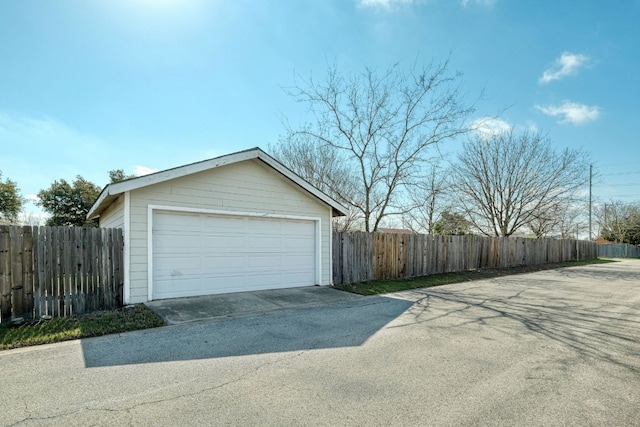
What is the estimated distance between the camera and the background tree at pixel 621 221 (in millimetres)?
42781

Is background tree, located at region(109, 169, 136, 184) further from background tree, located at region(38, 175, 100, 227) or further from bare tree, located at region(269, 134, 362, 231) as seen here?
bare tree, located at region(269, 134, 362, 231)

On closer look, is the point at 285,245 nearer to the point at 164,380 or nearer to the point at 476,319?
the point at 476,319

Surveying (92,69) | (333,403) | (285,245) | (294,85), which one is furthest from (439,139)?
(333,403)

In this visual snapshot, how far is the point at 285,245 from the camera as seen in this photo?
918cm

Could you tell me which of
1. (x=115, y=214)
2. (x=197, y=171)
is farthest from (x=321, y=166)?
(x=115, y=214)

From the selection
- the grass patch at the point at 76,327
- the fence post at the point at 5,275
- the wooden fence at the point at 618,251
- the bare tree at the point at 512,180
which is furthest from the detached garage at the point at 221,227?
→ the wooden fence at the point at 618,251

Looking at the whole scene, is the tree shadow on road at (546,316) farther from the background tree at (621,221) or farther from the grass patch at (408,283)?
the background tree at (621,221)

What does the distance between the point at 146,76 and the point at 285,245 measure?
5.79 m

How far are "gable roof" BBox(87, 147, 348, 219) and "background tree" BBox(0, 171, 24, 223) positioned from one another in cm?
2094

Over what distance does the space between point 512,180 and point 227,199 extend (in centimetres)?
2024

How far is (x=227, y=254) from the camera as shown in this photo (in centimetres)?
816

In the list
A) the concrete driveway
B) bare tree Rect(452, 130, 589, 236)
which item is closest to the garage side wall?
the concrete driveway

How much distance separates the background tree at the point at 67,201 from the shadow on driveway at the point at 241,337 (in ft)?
73.4

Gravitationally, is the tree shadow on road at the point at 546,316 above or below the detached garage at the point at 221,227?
below
